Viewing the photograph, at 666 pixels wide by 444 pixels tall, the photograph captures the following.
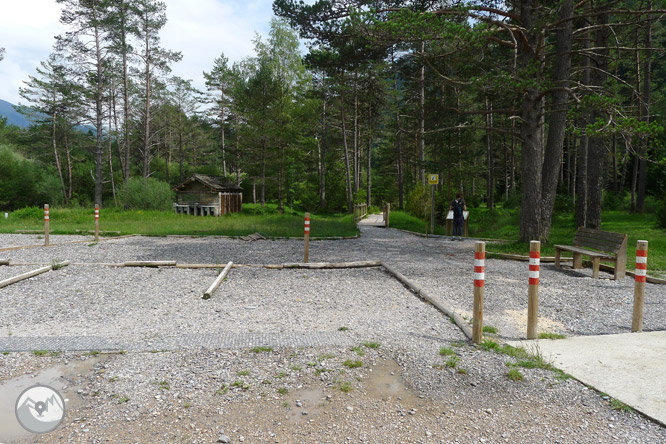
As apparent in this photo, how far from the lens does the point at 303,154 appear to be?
134 ft

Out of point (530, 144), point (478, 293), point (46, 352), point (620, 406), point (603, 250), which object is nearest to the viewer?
point (620, 406)

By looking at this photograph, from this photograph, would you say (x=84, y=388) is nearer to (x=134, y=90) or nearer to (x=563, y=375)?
(x=563, y=375)

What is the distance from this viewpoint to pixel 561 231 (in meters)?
18.6

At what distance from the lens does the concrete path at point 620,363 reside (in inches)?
137

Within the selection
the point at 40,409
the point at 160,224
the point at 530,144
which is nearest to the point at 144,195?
the point at 160,224

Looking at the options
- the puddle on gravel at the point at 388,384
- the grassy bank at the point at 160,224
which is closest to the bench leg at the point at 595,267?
the puddle on gravel at the point at 388,384

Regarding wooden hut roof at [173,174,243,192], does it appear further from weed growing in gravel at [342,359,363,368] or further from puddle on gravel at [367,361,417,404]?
puddle on gravel at [367,361,417,404]

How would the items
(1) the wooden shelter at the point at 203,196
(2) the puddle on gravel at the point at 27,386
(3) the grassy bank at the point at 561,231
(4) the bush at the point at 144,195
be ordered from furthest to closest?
(1) the wooden shelter at the point at 203,196, (4) the bush at the point at 144,195, (3) the grassy bank at the point at 561,231, (2) the puddle on gravel at the point at 27,386

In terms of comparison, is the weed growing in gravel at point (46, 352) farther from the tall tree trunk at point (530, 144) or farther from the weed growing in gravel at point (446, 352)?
the tall tree trunk at point (530, 144)

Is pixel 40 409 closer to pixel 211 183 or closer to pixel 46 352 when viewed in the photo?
pixel 46 352

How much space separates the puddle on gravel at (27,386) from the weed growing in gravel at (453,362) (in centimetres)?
339

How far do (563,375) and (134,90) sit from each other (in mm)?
43355

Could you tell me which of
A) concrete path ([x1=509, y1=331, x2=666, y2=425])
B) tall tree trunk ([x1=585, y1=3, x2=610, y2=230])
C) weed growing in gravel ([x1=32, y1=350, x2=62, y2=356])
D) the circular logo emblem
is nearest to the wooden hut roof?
tall tree trunk ([x1=585, y1=3, x2=610, y2=230])

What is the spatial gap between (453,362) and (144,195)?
30.9 m
